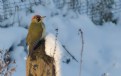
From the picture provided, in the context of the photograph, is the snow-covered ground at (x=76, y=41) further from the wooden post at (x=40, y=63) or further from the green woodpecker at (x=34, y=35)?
the wooden post at (x=40, y=63)

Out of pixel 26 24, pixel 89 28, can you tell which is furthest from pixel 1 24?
pixel 89 28

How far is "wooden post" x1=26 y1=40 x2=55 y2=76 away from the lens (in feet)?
10.5

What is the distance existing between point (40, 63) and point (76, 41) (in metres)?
4.49

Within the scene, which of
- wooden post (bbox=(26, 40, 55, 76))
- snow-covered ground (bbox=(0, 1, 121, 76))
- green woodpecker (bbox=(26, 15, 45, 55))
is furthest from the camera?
snow-covered ground (bbox=(0, 1, 121, 76))

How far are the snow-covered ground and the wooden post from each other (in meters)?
3.51

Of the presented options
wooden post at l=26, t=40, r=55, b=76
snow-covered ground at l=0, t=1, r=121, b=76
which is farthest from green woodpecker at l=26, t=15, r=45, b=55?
snow-covered ground at l=0, t=1, r=121, b=76

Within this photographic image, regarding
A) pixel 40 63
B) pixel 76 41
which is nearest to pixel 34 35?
pixel 40 63

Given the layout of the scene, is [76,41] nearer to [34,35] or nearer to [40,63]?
[34,35]

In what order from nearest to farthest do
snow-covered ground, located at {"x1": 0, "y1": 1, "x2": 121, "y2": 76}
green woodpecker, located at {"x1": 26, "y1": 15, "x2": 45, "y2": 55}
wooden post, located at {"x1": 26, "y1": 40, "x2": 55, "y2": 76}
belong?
wooden post, located at {"x1": 26, "y1": 40, "x2": 55, "y2": 76} → green woodpecker, located at {"x1": 26, "y1": 15, "x2": 45, "y2": 55} → snow-covered ground, located at {"x1": 0, "y1": 1, "x2": 121, "y2": 76}

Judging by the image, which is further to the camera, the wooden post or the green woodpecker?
the green woodpecker

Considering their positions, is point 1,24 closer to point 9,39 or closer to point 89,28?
point 9,39

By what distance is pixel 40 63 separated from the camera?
328cm

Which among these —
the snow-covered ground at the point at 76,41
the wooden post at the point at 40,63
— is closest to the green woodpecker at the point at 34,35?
the wooden post at the point at 40,63

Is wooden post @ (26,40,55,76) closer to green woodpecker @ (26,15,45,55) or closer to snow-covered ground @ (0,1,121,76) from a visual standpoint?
green woodpecker @ (26,15,45,55)
